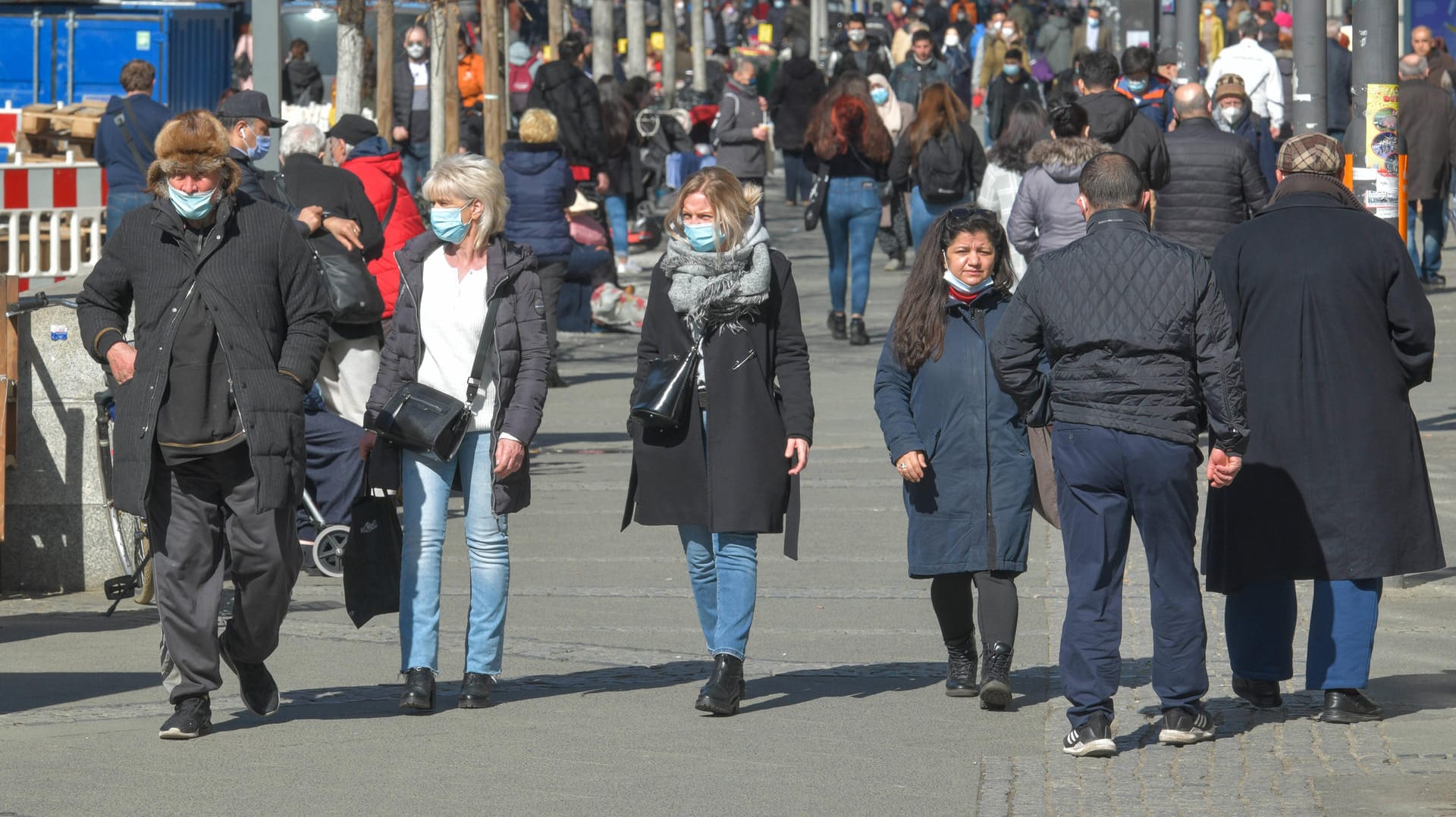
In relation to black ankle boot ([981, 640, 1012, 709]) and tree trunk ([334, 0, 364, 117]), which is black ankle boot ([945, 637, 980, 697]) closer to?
black ankle boot ([981, 640, 1012, 709])

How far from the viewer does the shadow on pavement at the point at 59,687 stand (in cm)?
708

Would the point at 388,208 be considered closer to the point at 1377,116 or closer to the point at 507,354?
the point at 507,354

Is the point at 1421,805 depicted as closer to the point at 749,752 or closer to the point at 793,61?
Result: the point at 749,752

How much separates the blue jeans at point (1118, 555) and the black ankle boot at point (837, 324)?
11.0 m

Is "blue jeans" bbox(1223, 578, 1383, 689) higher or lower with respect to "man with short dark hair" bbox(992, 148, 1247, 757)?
lower

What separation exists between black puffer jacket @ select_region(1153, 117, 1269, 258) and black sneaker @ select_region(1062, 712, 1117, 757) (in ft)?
19.4

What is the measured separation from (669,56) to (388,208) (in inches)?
1103

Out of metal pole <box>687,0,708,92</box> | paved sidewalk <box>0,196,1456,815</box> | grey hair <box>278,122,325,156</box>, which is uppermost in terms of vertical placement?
metal pole <box>687,0,708,92</box>

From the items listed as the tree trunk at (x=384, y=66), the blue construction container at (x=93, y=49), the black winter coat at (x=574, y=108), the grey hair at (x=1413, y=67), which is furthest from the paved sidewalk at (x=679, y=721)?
the blue construction container at (x=93, y=49)

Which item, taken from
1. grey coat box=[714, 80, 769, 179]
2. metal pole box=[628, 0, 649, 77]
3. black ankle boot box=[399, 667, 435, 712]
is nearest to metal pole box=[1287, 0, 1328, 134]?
black ankle boot box=[399, 667, 435, 712]

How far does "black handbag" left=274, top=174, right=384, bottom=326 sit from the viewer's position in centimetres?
953

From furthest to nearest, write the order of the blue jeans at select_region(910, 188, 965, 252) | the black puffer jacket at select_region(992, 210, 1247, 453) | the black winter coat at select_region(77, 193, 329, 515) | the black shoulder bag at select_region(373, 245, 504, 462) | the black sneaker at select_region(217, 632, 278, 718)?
the blue jeans at select_region(910, 188, 965, 252) → the black shoulder bag at select_region(373, 245, 504, 462) → the black sneaker at select_region(217, 632, 278, 718) → the black winter coat at select_region(77, 193, 329, 515) → the black puffer jacket at select_region(992, 210, 1247, 453)

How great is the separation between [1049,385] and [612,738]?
1.60 m

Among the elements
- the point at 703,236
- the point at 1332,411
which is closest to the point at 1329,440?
the point at 1332,411
